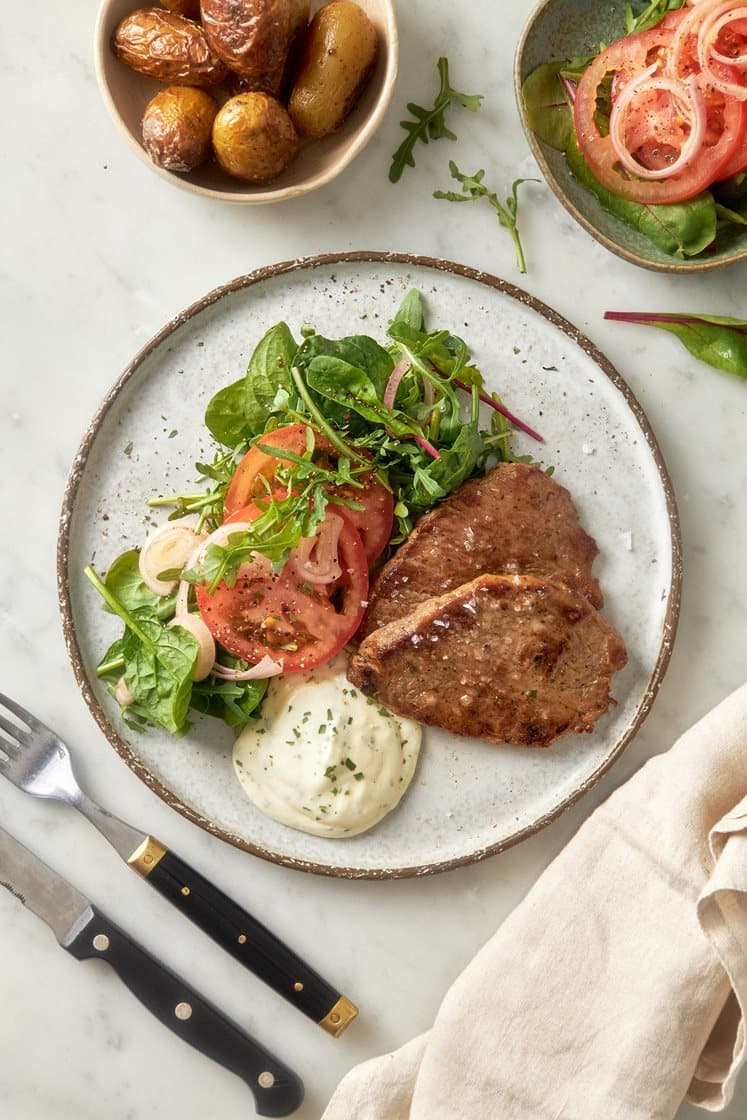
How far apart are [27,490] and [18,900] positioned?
130 cm

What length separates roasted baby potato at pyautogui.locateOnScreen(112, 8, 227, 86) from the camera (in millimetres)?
2766

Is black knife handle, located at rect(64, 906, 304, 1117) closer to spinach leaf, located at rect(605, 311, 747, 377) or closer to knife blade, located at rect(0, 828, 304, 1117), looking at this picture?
knife blade, located at rect(0, 828, 304, 1117)

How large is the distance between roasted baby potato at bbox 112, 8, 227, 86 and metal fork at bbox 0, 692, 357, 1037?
1.92 metres

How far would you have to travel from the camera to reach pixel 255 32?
2613 millimetres

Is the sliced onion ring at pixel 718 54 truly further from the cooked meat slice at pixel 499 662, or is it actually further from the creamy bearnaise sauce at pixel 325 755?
the creamy bearnaise sauce at pixel 325 755

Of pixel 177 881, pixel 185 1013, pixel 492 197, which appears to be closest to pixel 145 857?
pixel 177 881

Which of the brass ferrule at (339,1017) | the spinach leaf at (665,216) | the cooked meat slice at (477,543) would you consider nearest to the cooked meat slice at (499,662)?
the cooked meat slice at (477,543)

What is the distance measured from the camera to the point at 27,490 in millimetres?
3127

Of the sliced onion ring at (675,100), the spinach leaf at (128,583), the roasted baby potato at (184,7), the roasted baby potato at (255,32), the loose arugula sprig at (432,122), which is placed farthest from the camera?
the loose arugula sprig at (432,122)

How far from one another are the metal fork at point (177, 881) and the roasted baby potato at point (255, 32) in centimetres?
198

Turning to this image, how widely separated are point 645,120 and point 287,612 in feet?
5.66

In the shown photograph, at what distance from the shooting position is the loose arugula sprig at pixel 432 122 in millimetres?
3039

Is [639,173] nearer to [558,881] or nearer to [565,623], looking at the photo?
[565,623]

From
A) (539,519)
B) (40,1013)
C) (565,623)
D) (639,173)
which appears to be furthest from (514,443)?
(40,1013)
